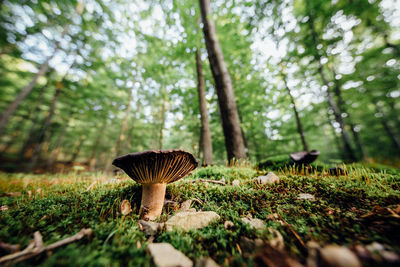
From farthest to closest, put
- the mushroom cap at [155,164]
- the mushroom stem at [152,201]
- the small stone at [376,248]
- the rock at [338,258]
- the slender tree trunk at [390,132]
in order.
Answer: the slender tree trunk at [390,132]
the mushroom stem at [152,201]
the mushroom cap at [155,164]
the small stone at [376,248]
the rock at [338,258]

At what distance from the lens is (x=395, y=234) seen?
91 cm

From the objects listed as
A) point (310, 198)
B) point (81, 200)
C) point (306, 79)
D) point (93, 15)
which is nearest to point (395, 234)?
point (310, 198)

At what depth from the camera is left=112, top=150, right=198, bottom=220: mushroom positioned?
1.39 m

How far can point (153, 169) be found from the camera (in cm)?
153

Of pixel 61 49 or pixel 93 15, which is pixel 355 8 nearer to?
pixel 93 15

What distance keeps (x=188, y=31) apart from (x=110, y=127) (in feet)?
73.6

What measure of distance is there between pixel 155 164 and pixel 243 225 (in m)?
1.01

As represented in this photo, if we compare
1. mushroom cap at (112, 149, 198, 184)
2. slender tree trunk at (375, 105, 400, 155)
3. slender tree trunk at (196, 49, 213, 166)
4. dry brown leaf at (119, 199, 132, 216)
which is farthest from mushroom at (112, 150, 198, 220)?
slender tree trunk at (375, 105, 400, 155)

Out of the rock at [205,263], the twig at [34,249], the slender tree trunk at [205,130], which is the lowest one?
the rock at [205,263]

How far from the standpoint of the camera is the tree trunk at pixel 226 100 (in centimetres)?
388

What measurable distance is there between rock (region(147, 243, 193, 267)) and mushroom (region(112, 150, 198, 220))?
1.97 ft

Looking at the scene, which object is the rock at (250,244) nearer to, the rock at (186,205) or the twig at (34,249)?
the rock at (186,205)

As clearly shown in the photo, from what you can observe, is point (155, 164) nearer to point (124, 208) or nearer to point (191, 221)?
point (124, 208)

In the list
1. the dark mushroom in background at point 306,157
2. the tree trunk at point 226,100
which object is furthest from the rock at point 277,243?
the tree trunk at point 226,100
